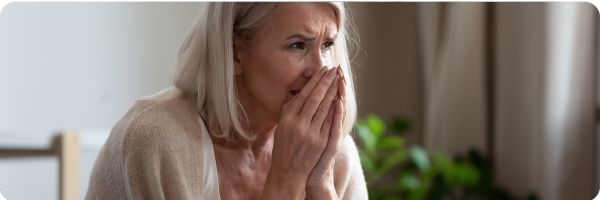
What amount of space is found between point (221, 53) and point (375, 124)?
8.6 inches

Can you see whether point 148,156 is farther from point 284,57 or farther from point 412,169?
point 412,169

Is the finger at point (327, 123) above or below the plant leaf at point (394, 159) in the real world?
above

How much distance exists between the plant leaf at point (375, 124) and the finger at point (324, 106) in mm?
54

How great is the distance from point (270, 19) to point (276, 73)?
69 millimetres

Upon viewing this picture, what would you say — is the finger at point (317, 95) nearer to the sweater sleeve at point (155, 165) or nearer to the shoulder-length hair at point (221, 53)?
the shoulder-length hair at point (221, 53)

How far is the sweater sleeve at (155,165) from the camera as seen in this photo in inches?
21.4

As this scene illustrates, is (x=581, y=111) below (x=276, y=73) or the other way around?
below

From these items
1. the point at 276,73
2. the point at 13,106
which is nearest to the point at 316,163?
the point at 276,73

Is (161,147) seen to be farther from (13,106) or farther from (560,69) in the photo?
(560,69)

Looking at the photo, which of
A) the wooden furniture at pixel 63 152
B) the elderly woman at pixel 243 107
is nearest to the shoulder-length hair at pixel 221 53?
the elderly woman at pixel 243 107

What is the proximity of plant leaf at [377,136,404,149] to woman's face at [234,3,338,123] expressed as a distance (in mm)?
122

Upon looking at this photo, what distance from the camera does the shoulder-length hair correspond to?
54 centimetres

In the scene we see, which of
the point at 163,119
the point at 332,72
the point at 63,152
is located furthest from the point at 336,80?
the point at 63,152

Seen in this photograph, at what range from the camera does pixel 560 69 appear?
1.96 feet
